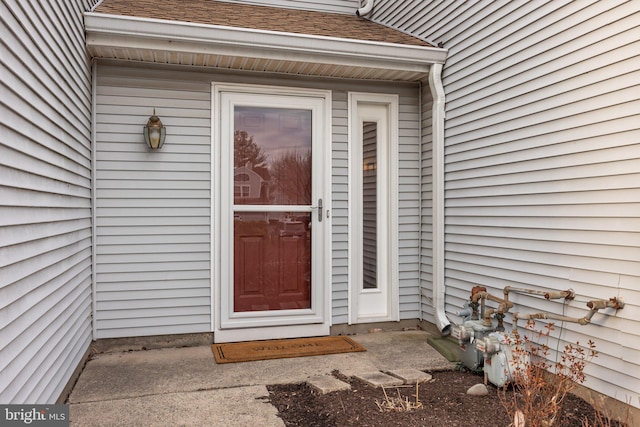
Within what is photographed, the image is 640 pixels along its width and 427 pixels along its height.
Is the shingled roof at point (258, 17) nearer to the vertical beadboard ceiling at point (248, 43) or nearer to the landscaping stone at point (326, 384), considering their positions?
the vertical beadboard ceiling at point (248, 43)

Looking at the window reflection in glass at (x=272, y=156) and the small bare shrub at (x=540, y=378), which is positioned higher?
the window reflection in glass at (x=272, y=156)

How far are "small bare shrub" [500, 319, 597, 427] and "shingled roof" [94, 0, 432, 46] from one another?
101 inches

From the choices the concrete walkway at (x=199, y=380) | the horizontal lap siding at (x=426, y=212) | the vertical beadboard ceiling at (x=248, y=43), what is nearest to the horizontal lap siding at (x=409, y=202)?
the horizontal lap siding at (x=426, y=212)

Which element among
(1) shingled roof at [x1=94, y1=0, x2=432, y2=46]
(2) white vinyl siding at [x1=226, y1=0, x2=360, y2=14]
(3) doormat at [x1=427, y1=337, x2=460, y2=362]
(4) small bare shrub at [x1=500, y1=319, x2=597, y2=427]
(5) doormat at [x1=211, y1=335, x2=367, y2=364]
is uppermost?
(2) white vinyl siding at [x1=226, y1=0, x2=360, y2=14]

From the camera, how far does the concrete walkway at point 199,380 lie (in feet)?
8.44

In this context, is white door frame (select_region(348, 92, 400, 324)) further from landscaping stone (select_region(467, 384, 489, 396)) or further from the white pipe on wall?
landscaping stone (select_region(467, 384, 489, 396))

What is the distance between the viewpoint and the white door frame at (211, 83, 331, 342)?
154 inches

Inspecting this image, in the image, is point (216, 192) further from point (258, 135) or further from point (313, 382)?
point (313, 382)

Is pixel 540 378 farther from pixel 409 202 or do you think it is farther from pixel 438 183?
pixel 409 202

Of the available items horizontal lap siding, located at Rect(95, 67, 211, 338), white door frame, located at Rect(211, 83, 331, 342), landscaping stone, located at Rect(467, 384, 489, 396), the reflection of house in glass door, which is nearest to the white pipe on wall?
white door frame, located at Rect(211, 83, 331, 342)

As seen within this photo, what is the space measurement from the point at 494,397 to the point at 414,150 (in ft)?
7.59

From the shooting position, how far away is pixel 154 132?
3678 mm

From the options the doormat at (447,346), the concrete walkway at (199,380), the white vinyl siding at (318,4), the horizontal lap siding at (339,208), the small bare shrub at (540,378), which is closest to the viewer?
the small bare shrub at (540,378)

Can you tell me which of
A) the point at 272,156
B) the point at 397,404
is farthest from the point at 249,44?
the point at 397,404
